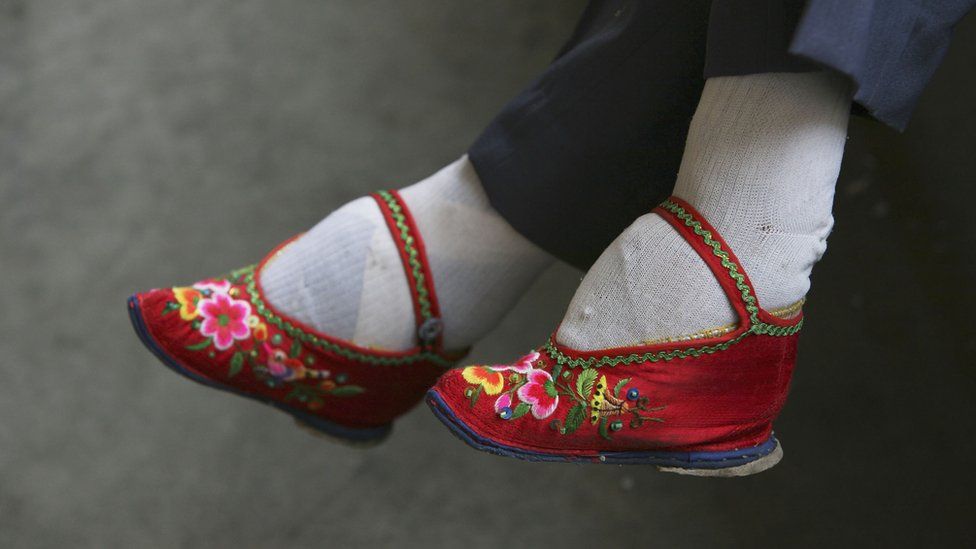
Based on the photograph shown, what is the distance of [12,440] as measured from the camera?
3.05 feet

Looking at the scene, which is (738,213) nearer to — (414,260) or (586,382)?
(586,382)

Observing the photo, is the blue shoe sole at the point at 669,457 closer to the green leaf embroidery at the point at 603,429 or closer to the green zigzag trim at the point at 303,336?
the green leaf embroidery at the point at 603,429

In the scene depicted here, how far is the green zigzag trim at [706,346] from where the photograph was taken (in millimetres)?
485

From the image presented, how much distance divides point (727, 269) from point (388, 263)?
0.22 metres

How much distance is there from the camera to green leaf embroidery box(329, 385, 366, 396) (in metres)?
0.66

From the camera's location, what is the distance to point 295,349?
25.0 inches

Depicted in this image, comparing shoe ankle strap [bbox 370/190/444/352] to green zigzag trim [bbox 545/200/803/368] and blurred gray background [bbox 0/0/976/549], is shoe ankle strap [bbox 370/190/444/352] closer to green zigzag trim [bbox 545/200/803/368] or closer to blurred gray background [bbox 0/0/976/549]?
green zigzag trim [bbox 545/200/803/368]

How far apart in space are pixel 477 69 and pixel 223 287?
0.48 m

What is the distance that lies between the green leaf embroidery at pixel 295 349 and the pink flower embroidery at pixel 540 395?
0.60 ft

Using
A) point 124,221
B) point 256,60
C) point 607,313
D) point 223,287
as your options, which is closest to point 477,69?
point 256,60

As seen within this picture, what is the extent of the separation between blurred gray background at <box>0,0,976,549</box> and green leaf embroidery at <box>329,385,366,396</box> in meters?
0.24

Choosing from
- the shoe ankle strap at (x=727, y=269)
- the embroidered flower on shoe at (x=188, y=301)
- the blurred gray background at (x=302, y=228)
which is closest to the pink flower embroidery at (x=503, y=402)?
the shoe ankle strap at (x=727, y=269)

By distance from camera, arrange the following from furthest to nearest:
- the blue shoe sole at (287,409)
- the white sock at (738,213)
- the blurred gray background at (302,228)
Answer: the blurred gray background at (302,228), the blue shoe sole at (287,409), the white sock at (738,213)

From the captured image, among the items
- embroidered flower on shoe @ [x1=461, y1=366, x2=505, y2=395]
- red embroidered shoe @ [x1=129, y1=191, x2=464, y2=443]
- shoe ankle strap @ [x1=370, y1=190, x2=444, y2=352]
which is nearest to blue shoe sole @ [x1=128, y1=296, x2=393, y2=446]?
Result: red embroidered shoe @ [x1=129, y1=191, x2=464, y2=443]
